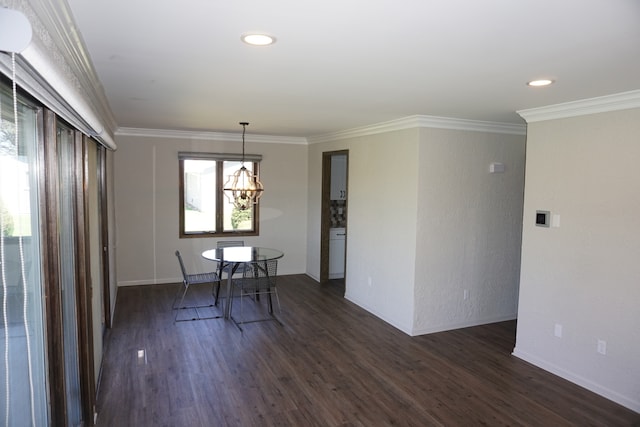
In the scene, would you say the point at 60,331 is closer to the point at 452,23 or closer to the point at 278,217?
the point at 452,23

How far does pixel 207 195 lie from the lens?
23.1ft

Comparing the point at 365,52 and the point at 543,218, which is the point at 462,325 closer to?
the point at 543,218

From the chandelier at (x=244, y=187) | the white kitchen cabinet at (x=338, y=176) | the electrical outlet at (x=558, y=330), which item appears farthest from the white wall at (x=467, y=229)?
the white kitchen cabinet at (x=338, y=176)

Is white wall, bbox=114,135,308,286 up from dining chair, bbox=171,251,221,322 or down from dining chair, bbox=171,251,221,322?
up

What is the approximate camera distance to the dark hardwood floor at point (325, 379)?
3172mm

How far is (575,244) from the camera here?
3750mm

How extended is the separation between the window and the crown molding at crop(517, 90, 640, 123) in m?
4.36

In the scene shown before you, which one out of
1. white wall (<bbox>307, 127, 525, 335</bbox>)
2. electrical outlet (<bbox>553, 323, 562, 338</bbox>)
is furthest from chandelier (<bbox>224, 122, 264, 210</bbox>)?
electrical outlet (<bbox>553, 323, 562, 338</bbox>)

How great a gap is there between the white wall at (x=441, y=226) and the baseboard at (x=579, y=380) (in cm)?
95

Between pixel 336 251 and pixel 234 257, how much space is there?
7.70 ft

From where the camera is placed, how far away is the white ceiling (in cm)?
177

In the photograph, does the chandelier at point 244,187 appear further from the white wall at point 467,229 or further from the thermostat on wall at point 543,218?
the thermostat on wall at point 543,218

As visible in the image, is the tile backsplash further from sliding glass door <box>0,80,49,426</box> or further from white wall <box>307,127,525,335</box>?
sliding glass door <box>0,80,49,426</box>

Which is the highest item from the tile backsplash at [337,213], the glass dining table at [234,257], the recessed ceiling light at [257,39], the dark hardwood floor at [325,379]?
the recessed ceiling light at [257,39]
